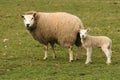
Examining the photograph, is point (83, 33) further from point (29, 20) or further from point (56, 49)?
point (56, 49)

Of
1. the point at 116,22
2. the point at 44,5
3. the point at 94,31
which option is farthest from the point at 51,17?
the point at 44,5

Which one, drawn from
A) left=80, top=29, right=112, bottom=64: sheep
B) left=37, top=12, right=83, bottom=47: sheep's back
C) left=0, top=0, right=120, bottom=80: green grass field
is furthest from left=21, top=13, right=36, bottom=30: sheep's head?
left=80, top=29, right=112, bottom=64: sheep

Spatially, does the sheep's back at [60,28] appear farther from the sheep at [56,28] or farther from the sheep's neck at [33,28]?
the sheep's neck at [33,28]

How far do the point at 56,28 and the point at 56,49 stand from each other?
2.61m

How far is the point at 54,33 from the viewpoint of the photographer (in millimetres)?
13664

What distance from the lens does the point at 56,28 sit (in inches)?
536

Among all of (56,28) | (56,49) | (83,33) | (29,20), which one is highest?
(29,20)

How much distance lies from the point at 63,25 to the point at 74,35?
47 cm

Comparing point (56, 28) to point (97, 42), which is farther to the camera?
point (56, 28)

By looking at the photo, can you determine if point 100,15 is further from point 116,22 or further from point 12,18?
point 12,18

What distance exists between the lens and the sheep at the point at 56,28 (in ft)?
44.2

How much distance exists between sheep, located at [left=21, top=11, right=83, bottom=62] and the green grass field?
2.09ft

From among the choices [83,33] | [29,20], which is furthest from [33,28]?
[83,33]

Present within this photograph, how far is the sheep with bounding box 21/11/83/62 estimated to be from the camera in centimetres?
1348
